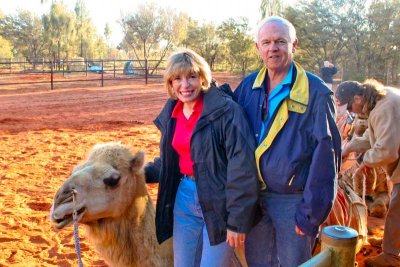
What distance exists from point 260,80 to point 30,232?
4.13 metres

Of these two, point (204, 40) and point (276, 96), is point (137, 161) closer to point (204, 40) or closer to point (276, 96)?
point (276, 96)

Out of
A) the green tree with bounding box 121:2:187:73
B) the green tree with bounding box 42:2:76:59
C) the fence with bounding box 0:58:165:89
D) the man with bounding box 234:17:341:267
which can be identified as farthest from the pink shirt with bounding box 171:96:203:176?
the green tree with bounding box 42:2:76:59

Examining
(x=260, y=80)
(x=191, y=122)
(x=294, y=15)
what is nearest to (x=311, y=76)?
(x=260, y=80)

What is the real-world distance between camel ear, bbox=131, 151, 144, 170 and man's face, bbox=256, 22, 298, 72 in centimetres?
120

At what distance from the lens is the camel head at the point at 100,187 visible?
273 centimetres

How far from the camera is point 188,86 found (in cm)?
267

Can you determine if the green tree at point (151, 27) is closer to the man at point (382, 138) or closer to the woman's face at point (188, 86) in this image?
the man at point (382, 138)

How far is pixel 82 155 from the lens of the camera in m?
9.33

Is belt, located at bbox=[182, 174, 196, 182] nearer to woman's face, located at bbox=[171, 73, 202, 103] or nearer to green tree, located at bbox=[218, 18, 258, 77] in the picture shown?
woman's face, located at bbox=[171, 73, 202, 103]

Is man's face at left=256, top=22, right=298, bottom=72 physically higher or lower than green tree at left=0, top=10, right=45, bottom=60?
lower

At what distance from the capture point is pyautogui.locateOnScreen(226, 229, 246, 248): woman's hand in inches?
98.7

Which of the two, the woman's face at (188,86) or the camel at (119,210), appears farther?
the camel at (119,210)

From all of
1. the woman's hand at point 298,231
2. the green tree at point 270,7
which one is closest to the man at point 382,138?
the woman's hand at point 298,231

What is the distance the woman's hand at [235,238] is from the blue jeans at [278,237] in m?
0.22
